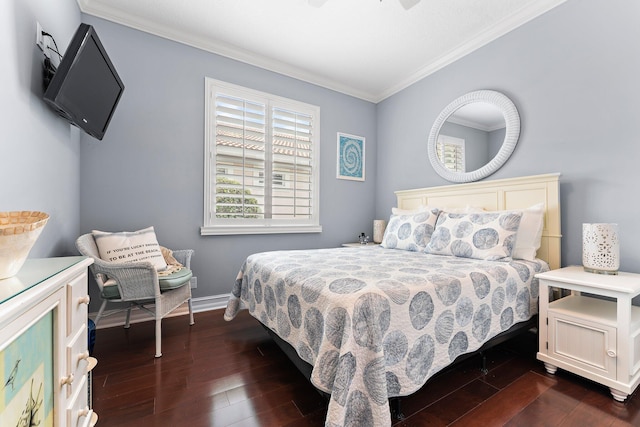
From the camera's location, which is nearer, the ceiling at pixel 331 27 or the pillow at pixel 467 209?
the ceiling at pixel 331 27

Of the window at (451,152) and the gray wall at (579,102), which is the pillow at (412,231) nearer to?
the window at (451,152)

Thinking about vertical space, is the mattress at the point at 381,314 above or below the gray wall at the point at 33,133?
below

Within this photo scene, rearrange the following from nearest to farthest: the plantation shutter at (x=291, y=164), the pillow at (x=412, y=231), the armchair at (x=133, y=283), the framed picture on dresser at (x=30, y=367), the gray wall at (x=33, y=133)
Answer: the framed picture on dresser at (x=30, y=367), the gray wall at (x=33, y=133), the armchair at (x=133, y=283), the pillow at (x=412, y=231), the plantation shutter at (x=291, y=164)

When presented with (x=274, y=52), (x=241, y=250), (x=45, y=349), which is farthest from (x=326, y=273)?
(x=274, y=52)

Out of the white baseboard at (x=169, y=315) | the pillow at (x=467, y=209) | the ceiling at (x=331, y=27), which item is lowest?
the white baseboard at (x=169, y=315)

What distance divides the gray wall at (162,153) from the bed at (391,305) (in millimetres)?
898

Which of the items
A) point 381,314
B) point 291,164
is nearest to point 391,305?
point 381,314

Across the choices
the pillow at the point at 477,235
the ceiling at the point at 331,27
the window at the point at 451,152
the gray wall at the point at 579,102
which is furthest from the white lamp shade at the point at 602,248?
the ceiling at the point at 331,27

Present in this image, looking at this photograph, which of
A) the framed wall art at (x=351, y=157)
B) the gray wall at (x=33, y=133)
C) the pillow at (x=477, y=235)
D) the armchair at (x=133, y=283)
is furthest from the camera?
the framed wall art at (x=351, y=157)

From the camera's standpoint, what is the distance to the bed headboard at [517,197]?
219 cm

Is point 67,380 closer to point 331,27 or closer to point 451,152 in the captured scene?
point 331,27

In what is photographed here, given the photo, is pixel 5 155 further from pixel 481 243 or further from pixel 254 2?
pixel 481 243

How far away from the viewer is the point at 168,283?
2.05 m

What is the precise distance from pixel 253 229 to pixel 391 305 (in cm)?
220
